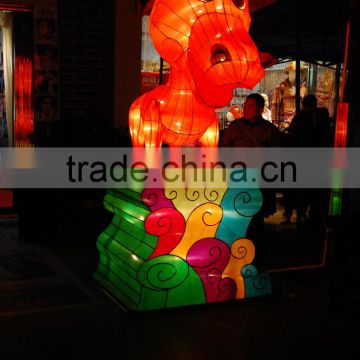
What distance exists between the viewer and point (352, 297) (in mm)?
4836

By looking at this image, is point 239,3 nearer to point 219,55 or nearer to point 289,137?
point 219,55

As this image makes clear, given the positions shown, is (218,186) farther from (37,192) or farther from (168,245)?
(37,192)

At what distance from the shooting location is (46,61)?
7727 millimetres

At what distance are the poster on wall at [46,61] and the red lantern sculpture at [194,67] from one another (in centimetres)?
352

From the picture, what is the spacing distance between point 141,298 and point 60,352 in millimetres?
A: 854

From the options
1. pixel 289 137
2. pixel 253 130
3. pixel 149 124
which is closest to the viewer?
pixel 149 124

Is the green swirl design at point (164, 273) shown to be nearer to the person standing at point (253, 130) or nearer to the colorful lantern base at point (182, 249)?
the colorful lantern base at point (182, 249)

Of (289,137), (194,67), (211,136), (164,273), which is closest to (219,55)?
(194,67)

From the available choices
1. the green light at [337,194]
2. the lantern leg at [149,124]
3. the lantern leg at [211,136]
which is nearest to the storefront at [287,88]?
the green light at [337,194]

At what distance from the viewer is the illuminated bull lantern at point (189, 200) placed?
4.11 m

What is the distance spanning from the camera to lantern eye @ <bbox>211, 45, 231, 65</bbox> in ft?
13.2

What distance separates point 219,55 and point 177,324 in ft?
6.57

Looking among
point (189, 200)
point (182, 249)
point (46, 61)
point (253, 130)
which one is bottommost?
point (182, 249)

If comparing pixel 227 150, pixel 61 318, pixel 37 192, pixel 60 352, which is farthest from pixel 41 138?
pixel 60 352
